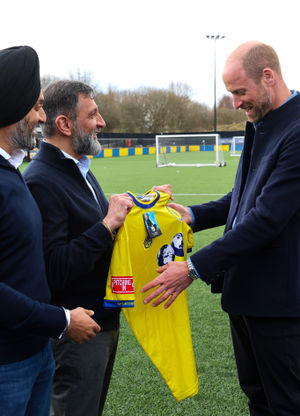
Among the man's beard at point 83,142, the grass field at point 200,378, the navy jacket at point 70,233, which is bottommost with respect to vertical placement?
the grass field at point 200,378

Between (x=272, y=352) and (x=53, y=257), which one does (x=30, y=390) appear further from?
(x=272, y=352)

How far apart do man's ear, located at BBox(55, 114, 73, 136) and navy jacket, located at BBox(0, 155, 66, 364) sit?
1.53 ft

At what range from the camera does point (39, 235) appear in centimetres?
163

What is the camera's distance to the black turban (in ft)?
5.01

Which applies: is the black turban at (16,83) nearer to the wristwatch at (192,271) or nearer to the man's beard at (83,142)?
the man's beard at (83,142)

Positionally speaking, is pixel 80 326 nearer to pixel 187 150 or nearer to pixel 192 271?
pixel 192 271

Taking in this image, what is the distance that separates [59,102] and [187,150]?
86.6ft

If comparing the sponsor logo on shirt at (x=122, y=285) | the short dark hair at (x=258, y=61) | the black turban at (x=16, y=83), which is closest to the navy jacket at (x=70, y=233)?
the sponsor logo on shirt at (x=122, y=285)

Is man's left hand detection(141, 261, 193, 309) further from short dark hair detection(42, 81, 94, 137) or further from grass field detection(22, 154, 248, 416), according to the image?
grass field detection(22, 154, 248, 416)

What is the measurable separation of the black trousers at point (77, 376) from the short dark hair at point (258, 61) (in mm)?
1395

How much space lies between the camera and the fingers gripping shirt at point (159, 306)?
2.14 meters

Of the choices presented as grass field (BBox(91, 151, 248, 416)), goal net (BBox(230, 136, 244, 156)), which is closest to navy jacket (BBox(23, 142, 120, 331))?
grass field (BBox(91, 151, 248, 416))

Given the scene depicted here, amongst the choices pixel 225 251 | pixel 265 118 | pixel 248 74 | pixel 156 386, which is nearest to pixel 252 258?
pixel 225 251

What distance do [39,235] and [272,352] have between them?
120 cm
